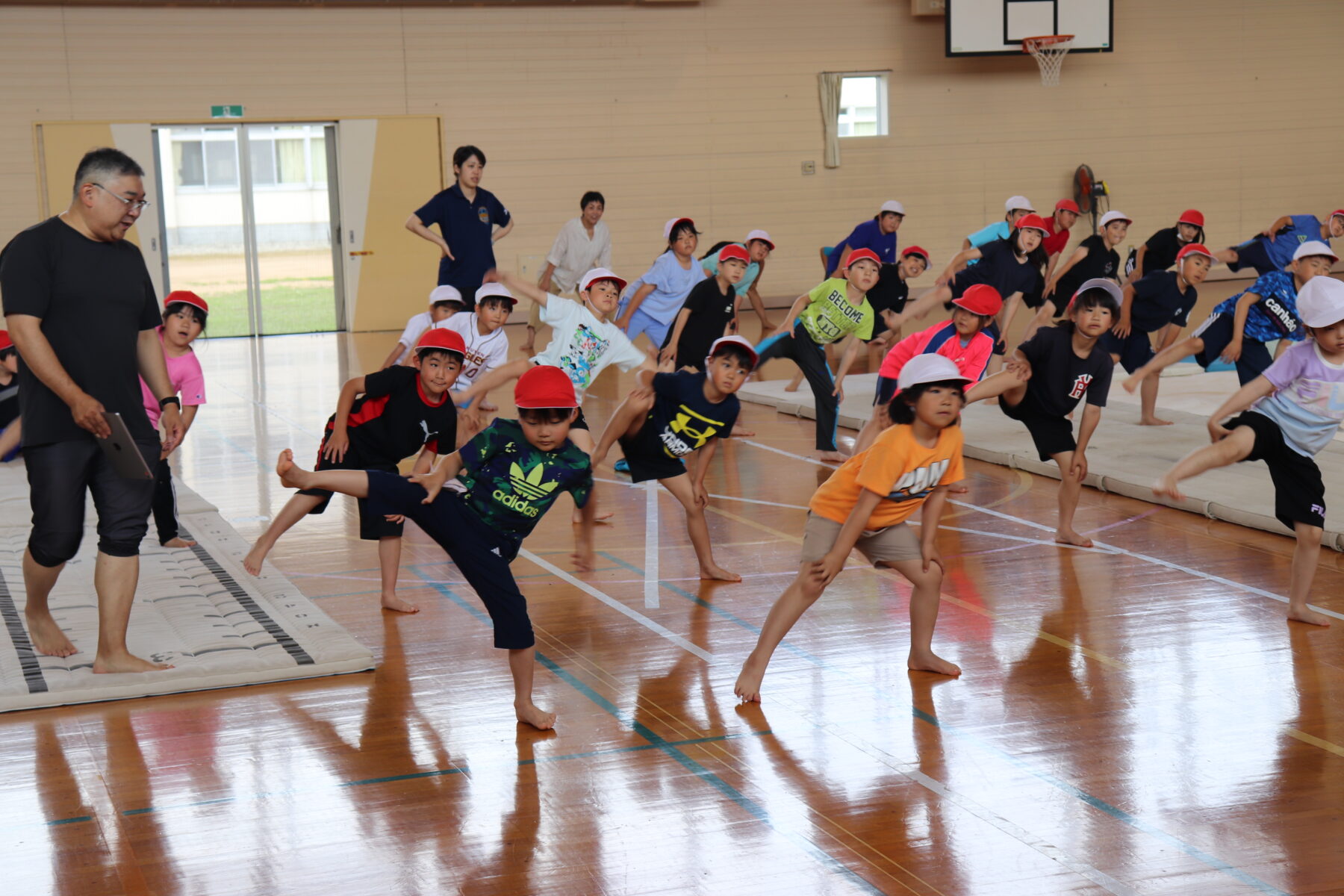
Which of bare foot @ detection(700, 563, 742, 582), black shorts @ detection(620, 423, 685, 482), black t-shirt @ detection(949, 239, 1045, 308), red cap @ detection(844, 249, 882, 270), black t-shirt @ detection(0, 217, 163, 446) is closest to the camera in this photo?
black t-shirt @ detection(0, 217, 163, 446)

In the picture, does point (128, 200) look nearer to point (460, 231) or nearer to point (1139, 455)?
point (460, 231)

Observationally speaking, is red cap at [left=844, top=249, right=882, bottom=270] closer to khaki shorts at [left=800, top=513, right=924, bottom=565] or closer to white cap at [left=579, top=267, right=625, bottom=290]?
white cap at [left=579, top=267, right=625, bottom=290]

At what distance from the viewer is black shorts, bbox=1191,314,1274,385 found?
31.2 ft

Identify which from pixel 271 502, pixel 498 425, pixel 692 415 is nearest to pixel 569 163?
pixel 271 502

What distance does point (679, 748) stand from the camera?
467 cm

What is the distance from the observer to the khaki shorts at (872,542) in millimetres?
5078

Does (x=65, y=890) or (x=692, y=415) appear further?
(x=692, y=415)

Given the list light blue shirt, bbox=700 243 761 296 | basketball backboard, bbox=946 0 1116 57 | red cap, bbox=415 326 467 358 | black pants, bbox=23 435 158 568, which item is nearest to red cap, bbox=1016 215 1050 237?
light blue shirt, bbox=700 243 761 296

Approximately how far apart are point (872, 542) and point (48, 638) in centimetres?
328

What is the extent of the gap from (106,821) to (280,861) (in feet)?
2.15

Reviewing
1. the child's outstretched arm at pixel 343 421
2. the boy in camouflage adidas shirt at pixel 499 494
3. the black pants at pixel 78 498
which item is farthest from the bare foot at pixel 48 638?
the boy in camouflage adidas shirt at pixel 499 494

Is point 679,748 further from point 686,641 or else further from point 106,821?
point 106,821

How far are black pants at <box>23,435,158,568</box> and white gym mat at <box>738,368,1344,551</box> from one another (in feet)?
15.5

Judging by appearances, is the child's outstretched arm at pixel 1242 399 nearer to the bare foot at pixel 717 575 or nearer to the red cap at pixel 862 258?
the bare foot at pixel 717 575
